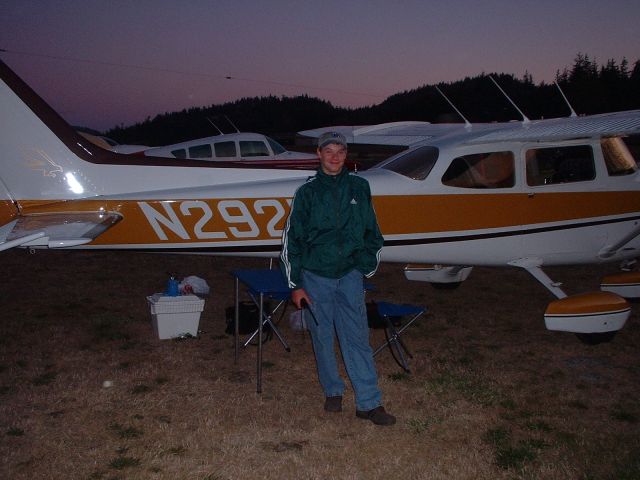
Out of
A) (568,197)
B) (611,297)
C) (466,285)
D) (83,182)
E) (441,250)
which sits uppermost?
(83,182)

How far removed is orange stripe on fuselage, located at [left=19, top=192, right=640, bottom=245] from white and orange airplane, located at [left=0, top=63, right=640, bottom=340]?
1 cm

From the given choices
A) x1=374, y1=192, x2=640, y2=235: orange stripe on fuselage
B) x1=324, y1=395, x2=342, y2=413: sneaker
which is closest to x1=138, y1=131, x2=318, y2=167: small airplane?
x1=374, y1=192, x2=640, y2=235: orange stripe on fuselage

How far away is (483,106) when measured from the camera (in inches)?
4722

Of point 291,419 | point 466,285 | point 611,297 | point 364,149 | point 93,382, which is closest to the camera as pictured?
point 291,419

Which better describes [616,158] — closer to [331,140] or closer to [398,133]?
[398,133]

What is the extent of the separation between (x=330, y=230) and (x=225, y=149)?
35.5ft

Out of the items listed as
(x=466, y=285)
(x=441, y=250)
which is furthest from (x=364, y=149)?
(x=441, y=250)

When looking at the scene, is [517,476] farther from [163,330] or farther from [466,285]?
[466,285]

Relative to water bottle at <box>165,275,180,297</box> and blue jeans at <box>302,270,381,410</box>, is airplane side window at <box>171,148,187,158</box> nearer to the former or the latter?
water bottle at <box>165,275,180,297</box>

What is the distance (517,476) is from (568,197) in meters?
3.47

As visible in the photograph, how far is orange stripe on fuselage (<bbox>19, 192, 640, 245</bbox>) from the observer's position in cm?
536

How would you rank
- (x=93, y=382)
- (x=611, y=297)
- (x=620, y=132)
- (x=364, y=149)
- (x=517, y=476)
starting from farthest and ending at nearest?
(x=364, y=149), (x=611, y=297), (x=620, y=132), (x=93, y=382), (x=517, y=476)

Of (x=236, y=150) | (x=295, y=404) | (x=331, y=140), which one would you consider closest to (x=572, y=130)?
(x=331, y=140)

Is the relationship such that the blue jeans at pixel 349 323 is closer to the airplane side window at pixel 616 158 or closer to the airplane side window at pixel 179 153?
the airplane side window at pixel 616 158
